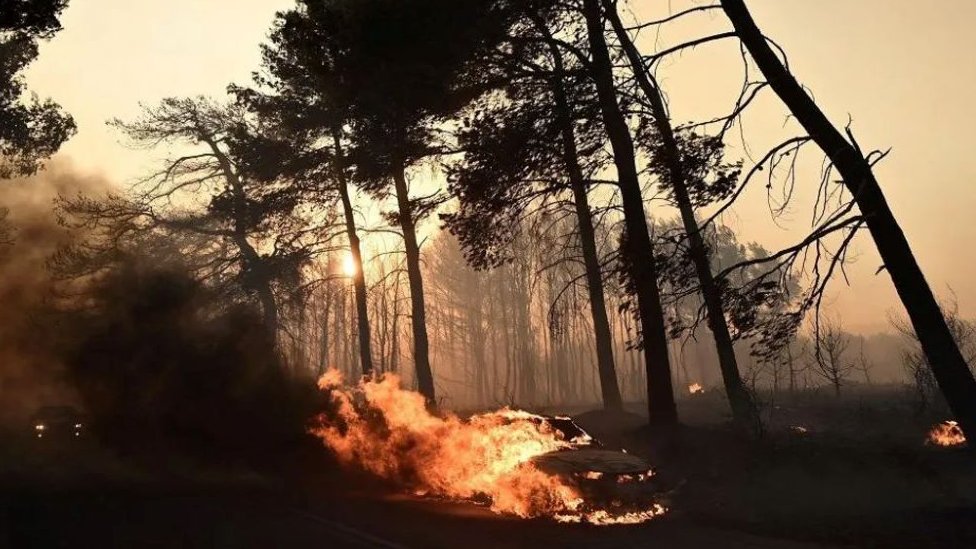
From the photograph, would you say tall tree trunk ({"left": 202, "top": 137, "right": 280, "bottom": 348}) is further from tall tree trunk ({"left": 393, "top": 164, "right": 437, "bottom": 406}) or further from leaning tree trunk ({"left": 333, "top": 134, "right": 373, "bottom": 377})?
tall tree trunk ({"left": 393, "top": 164, "right": 437, "bottom": 406})

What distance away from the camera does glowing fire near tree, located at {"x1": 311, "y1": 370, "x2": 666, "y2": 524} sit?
1120 cm

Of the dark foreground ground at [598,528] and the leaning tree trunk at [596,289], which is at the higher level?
A: the leaning tree trunk at [596,289]

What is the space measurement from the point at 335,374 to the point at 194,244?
16.0 meters

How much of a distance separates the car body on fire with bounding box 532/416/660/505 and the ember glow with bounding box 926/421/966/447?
890 centimetres

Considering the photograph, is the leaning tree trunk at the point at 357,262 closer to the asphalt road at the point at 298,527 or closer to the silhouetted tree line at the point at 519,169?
the silhouetted tree line at the point at 519,169

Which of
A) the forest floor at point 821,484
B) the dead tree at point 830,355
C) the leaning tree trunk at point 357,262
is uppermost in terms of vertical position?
the leaning tree trunk at point 357,262

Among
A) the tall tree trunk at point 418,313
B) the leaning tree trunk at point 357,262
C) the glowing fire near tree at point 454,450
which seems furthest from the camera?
the leaning tree trunk at point 357,262

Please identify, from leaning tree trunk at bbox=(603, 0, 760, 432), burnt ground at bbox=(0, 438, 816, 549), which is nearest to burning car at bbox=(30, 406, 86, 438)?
burnt ground at bbox=(0, 438, 816, 549)

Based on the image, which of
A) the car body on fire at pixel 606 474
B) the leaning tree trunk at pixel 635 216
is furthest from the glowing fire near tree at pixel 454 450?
the leaning tree trunk at pixel 635 216

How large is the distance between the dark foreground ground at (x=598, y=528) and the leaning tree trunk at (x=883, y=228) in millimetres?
1935

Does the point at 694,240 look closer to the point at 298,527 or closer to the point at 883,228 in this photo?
the point at 883,228

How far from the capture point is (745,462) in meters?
14.1

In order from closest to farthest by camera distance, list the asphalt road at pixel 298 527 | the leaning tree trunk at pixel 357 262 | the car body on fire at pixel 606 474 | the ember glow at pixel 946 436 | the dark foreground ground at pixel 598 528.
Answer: the asphalt road at pixel 298 527 < the dark foreground ground at pixel 598 528 < the car body on fire at pixel 606 474 < the ember glow at pixel 946 436 < the leaning tree trunk at pixel 357 262

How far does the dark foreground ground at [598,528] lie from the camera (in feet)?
30.9
